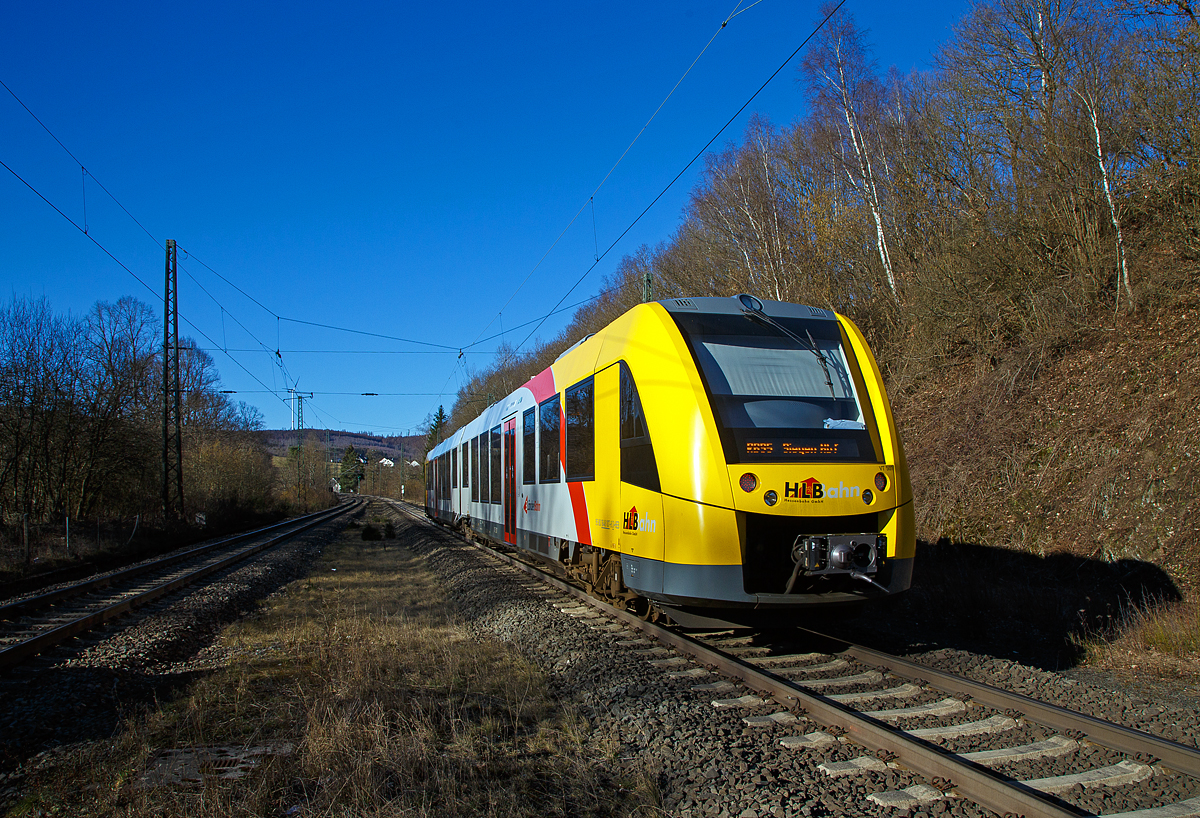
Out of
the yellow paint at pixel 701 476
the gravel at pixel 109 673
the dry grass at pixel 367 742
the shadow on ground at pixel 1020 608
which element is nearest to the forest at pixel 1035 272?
the shadow on ground at pixel 1020 608

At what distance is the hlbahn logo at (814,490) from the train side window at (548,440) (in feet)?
14.3

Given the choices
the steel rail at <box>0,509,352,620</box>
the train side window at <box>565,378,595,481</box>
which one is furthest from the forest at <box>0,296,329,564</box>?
the train side window at <box>565,378,595,481</box>

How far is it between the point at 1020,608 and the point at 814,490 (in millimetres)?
4126

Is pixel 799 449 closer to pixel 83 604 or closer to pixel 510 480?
pixel 510 480

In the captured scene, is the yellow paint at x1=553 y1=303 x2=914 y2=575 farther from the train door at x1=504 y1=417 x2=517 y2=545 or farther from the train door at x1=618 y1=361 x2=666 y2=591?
the train door at x1=504 y1=417 x2=517 y2=545

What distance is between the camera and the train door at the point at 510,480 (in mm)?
13000

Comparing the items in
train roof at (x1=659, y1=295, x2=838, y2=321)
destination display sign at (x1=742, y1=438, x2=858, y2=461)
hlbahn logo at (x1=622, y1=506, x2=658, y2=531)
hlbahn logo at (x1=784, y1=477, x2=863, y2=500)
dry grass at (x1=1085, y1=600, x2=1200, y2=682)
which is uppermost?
train roof at (x1=659, y1=295, x2=838, y2=321)

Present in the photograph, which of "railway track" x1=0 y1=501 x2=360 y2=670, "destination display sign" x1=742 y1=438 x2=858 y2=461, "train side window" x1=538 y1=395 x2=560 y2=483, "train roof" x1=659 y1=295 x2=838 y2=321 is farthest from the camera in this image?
"train side window" x1=538 y1=395 x2=560 y2=483

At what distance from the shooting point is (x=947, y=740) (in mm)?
4461

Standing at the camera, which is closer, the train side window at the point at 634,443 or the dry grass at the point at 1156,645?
the dry grass at the point at 1156,645

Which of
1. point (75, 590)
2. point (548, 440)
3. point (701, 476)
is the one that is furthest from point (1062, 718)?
point (75, 590)

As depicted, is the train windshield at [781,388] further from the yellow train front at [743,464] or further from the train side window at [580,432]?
the train side window at [580,432]

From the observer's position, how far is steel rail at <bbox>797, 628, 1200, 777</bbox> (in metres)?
3.94

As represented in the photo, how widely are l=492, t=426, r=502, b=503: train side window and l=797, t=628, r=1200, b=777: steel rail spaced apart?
9.63 m
